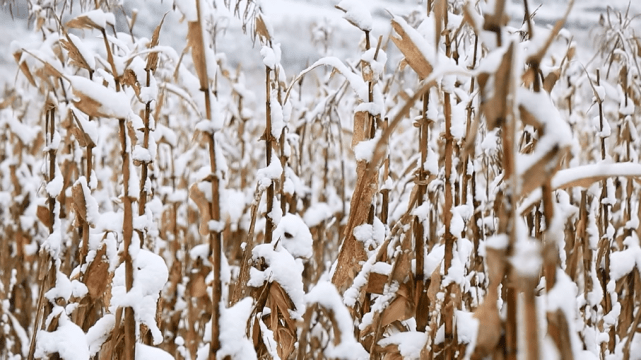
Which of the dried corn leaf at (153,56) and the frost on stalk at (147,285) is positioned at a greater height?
the dried corn leaf at (153,56)

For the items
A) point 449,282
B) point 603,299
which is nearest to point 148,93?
point 449,282

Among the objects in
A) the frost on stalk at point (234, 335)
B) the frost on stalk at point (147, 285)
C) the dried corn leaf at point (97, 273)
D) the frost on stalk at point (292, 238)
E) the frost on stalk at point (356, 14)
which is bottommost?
the frost on stalk at point (234, 335)

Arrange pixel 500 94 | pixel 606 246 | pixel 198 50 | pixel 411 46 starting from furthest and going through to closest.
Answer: pixel 606 246 < pixel 411 46 < pixel 198 50 < pixel 500 94

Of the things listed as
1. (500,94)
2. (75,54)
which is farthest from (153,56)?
(500,94)

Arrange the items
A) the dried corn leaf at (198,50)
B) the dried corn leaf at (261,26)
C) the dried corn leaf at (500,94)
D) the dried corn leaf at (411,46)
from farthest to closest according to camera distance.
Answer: the dried corn leaf at (261,26)
the dried corn leaf at (411,46)
the dried corn leaf at (198,50)
the dried corn leaf at (500,94)

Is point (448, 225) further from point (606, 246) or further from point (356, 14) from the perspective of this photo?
point (606, 246)

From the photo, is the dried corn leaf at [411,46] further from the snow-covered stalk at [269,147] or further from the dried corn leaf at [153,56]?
the dried corn leaf at [153,56]

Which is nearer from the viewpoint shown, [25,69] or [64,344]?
[64,344]

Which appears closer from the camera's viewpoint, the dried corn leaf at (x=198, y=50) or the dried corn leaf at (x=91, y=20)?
the dried corn leaf at (x=198, y=50)

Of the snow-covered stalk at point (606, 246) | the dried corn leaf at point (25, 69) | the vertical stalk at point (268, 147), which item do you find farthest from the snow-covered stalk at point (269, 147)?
the snow-covered stalk at point (606, 246)

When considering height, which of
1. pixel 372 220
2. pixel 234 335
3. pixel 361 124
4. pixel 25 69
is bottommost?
pixel 234 335

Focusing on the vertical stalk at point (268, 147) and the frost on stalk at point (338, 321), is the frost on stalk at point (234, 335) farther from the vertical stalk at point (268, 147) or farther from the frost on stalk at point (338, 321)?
the vertical stalk at point (268, 147)

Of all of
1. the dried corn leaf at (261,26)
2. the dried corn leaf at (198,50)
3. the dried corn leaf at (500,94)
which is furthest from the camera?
the dried corn leaf at (261,26)

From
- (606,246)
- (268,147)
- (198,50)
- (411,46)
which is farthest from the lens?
(606,246)
